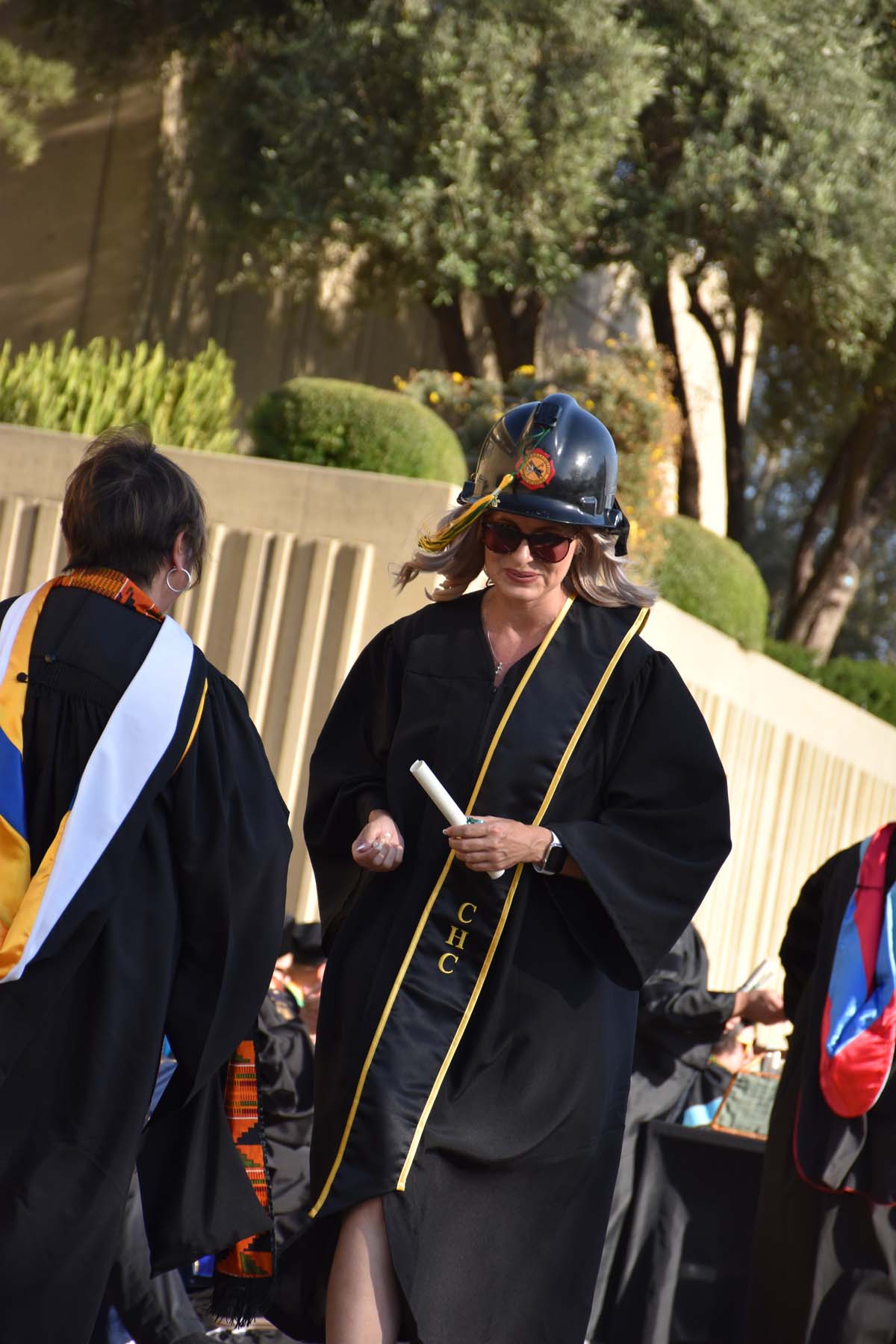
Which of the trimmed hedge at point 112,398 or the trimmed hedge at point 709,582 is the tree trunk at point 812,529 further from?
the trimmed hedge at point 112,398

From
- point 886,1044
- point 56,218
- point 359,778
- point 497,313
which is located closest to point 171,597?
point 359,778

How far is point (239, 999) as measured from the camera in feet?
10.2

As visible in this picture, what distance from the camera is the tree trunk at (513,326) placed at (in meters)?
15.4

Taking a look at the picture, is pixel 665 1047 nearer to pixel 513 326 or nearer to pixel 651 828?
pixel 651 828

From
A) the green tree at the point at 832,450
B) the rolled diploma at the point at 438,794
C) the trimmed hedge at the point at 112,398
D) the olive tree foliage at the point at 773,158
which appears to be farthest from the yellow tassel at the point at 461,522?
the green tree at the point at 832,450

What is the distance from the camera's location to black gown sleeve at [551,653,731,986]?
130 inches

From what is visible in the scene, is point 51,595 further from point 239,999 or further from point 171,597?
point 239,999

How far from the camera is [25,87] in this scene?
11.6m

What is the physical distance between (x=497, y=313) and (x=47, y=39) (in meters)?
4.68

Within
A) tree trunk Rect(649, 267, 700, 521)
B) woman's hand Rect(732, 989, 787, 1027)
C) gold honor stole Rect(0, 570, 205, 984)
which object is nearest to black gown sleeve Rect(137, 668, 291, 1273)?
gold honor stole Rect(0, 570, 205, 984)

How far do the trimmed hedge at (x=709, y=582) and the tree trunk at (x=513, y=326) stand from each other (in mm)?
3993

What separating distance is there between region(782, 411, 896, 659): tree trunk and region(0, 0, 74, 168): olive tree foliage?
36.7 feet

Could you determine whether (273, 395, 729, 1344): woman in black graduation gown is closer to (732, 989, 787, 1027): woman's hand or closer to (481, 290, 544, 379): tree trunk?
(732, 989, 787, 1027): woman's hand

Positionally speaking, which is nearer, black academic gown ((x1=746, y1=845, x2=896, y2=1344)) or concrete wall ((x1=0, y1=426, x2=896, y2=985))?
black academic gown ((x1=746, y1=845, x2=896, y2=1344))
